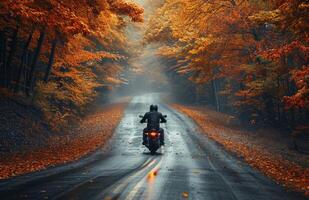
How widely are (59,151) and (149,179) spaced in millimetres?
8922

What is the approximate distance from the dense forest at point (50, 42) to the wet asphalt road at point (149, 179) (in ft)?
16.6

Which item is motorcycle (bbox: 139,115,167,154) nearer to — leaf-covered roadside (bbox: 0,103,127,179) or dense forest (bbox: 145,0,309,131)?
leaf-covered roadside (bbox: 0,103,127,179)

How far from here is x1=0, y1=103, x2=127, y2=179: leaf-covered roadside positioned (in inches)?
551

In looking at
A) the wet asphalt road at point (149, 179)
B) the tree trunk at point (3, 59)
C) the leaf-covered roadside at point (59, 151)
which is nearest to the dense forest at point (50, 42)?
the tree trunk at point (3, 59)

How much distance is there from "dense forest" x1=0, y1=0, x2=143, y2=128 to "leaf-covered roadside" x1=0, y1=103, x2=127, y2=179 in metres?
2.34

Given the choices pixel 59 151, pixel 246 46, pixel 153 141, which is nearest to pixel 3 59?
pixel 59 151

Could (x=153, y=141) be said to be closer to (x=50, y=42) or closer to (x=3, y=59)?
(x=3, y=59)

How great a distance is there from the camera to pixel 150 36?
128 feet

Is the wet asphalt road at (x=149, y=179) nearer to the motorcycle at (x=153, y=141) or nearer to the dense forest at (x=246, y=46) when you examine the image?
the motorcycle at (x=153, y=141)

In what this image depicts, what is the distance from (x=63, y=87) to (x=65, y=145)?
9534mm

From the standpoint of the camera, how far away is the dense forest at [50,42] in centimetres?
1474

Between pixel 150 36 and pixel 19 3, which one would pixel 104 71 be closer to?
pixel 150 36

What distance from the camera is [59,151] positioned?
61.5 feet

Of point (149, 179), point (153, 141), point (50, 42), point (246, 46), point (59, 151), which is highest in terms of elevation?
point (50, 42)
